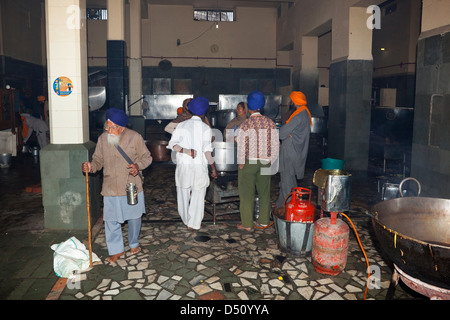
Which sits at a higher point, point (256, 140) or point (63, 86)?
point (63, 86)

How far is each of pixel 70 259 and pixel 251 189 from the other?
261 centimetres

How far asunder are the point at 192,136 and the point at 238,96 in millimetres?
11056

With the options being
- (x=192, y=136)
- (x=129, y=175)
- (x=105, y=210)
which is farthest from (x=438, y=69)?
(x=105, y=210)

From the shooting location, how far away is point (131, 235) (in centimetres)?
463

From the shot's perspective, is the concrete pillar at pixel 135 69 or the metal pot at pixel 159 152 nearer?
the metal pot at pixel 159 152

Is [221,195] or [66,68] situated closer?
[66,68]

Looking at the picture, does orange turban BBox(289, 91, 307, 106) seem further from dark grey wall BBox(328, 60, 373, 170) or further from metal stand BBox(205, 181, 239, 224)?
dark grey wall BBox(328, 60, 373, 170)

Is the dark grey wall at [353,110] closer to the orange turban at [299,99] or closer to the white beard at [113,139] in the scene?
the orange turban at [299,99]

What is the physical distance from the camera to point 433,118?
607cm

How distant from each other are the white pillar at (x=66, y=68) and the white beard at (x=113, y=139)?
1.49 m

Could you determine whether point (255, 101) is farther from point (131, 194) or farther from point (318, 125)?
point (318, 125)

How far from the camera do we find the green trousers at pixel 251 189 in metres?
5.39

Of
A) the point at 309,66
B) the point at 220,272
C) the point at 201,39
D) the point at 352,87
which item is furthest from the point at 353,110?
the point at 201,39

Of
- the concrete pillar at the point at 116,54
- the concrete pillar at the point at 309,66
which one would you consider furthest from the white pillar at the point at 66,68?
the concrete pillar at the point at 309,66
